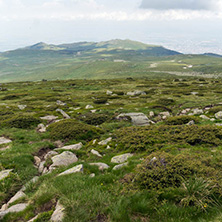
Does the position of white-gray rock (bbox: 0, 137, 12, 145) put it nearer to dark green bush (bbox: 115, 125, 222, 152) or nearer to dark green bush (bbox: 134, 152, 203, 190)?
dark green bush (bbox: 115, 125, 222, 152)

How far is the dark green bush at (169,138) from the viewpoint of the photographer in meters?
12.6

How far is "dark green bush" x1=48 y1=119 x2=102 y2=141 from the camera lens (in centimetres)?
1683

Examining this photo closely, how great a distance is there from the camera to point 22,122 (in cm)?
2092

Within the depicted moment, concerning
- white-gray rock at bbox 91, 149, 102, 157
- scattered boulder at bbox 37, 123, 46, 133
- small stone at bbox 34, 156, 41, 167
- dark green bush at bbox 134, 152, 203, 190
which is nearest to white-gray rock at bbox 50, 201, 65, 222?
dark green bush at bbox 134, 152, 203, 190

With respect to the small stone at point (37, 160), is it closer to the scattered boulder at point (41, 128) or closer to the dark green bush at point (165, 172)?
the scattered boulder at point (41, 128)

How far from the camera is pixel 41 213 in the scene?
5977 millimetres

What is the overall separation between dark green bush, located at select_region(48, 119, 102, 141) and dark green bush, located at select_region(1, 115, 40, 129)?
15.0ft

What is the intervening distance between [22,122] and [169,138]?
18250mm

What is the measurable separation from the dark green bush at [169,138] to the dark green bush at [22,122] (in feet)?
42.2

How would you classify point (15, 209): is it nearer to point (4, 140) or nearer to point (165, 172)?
point (165, 172)

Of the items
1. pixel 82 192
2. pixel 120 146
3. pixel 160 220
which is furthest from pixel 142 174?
pixel 120 146

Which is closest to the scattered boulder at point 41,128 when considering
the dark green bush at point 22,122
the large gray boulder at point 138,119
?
the dark green bush at point 22,122

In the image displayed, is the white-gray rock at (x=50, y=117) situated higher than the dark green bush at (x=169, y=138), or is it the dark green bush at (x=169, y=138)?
the dark green bush at (x=169, y=138)

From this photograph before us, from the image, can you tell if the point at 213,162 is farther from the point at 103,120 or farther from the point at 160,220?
the point at 103,120
